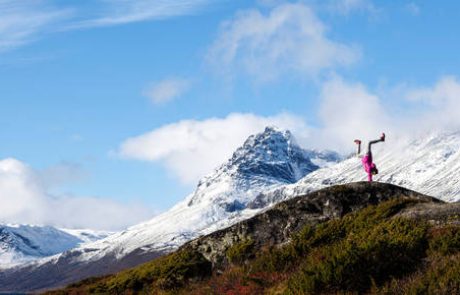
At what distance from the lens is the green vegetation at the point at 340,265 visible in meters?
17.0

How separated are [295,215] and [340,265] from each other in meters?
12.2

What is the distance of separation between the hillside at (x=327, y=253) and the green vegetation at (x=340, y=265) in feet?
0.10

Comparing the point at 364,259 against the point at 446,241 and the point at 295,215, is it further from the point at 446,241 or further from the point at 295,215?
the point at 295,215

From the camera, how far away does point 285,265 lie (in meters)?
21.8

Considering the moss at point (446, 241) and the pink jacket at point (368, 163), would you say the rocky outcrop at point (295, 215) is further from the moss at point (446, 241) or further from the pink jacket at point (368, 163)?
the moss at point (446, 241)

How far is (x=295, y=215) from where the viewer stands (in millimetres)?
29422

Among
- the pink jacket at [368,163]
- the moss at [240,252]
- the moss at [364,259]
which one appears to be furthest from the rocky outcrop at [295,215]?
the moss at [364,259]

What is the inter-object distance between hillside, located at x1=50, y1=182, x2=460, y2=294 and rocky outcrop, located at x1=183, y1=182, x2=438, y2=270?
1.8 inches

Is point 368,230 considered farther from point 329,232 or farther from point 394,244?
point 394,244

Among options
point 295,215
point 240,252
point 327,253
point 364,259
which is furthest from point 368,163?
point 364,259

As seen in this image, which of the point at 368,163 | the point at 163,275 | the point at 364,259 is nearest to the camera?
the point at 364,259

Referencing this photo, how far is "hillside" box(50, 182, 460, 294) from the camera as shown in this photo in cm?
1714

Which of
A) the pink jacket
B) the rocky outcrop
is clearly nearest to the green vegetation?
the rocky outcrop

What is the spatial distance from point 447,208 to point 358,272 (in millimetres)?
8304
